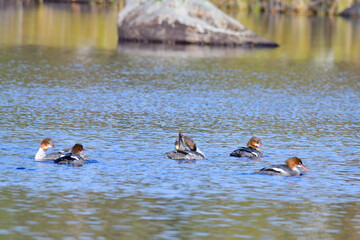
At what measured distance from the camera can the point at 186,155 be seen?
1600 cm

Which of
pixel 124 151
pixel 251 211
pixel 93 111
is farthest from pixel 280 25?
pixel 251 211

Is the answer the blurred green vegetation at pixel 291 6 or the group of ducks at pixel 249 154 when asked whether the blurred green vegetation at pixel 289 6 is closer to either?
the blurred green vegetation at pixel 291 6

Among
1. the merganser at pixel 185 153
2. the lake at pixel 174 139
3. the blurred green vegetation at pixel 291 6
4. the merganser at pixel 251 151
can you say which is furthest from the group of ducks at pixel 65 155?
the blurred green vegetation at pixel 291 6

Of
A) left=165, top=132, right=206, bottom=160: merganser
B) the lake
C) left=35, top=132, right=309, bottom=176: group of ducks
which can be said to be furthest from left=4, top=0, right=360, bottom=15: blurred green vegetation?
left=165, top=132, right=206, bottom=160: merganser

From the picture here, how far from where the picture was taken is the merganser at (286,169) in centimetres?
1498

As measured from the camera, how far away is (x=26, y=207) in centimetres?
1245

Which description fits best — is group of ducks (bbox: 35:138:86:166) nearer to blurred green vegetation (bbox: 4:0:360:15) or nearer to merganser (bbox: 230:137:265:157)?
merganser (bbox: 230:137:265:157)

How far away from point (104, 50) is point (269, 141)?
20615mm

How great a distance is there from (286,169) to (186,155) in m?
2.12

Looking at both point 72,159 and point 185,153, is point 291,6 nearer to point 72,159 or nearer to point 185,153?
point 185,153

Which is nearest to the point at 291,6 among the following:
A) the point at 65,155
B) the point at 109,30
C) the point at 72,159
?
the point at 109,30

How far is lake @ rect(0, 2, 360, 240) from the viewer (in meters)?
12.1

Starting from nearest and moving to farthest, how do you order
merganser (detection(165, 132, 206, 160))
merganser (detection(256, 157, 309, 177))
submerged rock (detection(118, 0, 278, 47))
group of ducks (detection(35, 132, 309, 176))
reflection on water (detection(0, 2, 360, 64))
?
merganser (detection(256, 157, 309, 177)), group of ducks (detection(35, 132, 309, 176)), merganser (detection(165, 132, 206, 160)), submerged rock (detection(118, 0, 278, 47)), reflection on water (detection(0, 2, 360, 64))

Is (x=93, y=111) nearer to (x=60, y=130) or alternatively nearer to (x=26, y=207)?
(x=60, y=130)
